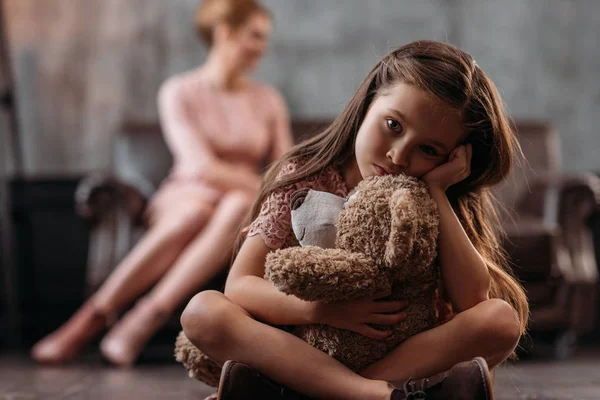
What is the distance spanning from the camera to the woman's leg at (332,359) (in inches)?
45.3

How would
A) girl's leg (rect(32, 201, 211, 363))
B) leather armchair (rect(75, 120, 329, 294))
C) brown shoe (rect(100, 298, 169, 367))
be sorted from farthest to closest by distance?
1. leather armchair (rect(75, 120, 329, 294))
2. girl's leg (rect(32, 201, 211, 363))
3. brown shoe (rect(100, 298, 169, 367))

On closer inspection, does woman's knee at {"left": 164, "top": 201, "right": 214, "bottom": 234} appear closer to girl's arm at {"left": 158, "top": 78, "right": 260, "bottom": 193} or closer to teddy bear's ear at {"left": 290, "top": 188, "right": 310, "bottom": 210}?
girl's arm at {"left": 158, "top": 78, "right": 260, "bottom": 193}

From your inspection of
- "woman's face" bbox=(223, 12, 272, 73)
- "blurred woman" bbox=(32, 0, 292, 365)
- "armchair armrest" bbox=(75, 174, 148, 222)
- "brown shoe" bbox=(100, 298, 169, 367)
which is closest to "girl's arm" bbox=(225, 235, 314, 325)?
"blurred woman" bbox=(32, 0, 292, 365)

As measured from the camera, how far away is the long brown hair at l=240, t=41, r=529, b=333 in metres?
1.17

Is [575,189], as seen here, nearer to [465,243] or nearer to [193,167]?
[193,167]

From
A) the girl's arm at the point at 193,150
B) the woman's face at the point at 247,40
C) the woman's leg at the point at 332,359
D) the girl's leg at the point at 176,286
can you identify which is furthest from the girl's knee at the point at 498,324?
the woman's face at the point at 247,40

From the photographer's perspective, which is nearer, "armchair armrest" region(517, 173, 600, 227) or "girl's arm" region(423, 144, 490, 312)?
"girl's arm" region(423, 144, 490, 312)

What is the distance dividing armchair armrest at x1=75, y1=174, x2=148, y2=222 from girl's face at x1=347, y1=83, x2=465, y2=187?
1.65 m

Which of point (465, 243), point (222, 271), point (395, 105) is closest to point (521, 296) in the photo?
point (465, 243)

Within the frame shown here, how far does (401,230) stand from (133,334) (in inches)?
60.4

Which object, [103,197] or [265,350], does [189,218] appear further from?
[265,350]

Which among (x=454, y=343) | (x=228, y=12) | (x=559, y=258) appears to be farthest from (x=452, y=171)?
(x=228, y=12)

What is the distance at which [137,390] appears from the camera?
185cm

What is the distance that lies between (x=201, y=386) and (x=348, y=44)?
2.04 meters
